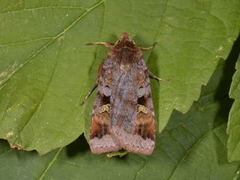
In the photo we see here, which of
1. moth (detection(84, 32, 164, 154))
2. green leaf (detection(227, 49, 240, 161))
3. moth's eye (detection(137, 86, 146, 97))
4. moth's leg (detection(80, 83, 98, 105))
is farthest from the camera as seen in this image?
moth's eye (detection(137, 86, 146, 97))

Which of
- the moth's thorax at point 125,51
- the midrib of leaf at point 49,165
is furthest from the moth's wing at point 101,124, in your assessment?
the midrib of leaf at point 49,165

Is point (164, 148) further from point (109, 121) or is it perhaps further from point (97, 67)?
point (97, 67)

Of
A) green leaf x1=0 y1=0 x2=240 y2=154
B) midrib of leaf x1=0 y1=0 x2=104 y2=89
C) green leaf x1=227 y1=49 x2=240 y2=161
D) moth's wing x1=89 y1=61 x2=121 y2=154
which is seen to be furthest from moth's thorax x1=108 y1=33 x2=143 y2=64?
green leaf x1=227 y1=49 x2=240 y2=161

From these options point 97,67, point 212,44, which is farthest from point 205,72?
point 97,67

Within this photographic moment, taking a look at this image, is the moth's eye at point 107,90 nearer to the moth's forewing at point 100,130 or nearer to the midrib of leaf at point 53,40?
the moth's forewing at point 100,130

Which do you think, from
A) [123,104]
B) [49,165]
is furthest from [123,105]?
[49,165]

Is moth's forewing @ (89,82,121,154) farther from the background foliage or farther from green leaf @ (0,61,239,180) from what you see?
green leaf @ (0,61,239,180)
